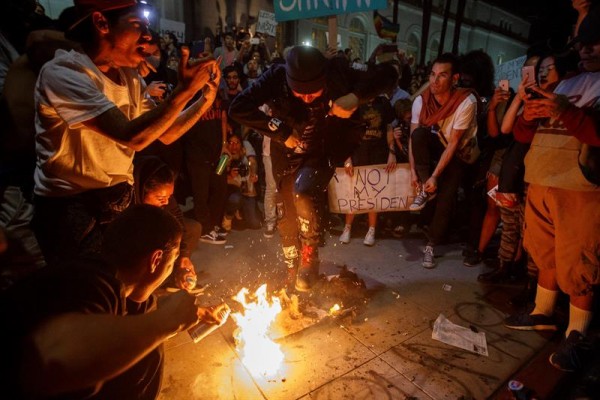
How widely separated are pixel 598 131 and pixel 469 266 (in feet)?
8.24

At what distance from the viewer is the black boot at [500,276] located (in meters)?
4.16

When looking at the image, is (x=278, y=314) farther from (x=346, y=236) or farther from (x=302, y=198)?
(x=346, y=236)

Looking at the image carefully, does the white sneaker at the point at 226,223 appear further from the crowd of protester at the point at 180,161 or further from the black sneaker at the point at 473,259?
the black sneaker at the point at 473,259

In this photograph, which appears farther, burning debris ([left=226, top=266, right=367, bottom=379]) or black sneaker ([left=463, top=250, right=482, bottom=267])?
black sneaker ([left=463, top=250, right=482, bottom=267])

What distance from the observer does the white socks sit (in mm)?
3283

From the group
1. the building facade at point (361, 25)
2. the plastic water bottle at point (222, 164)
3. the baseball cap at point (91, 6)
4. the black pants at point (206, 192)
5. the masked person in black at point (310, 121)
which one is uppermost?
the building facade at point (361, 25)

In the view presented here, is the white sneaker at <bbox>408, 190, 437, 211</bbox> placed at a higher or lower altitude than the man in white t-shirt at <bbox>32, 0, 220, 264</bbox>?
lower

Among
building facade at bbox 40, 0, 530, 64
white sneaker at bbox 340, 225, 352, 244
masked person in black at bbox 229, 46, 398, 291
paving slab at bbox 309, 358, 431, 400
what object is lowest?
paving slab at bbox 309, 358, 431, 400

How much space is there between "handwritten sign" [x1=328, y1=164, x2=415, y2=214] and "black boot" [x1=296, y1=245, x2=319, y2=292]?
1.86 metres

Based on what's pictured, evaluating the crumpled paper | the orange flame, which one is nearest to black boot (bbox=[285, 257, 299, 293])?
the orange flame

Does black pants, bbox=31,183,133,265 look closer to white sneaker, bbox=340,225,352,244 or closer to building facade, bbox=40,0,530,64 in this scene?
white sneaker, bbox=340,225,352,244

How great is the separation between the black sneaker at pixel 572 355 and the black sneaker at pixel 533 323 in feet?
1.21

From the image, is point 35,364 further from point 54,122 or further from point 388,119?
point 388,119

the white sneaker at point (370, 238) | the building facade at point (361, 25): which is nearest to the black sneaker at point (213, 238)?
the white sneaker at point (370, 238)
